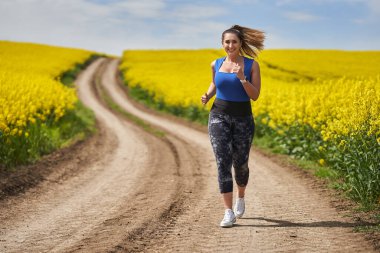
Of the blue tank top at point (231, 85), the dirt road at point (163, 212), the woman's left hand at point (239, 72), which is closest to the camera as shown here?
the dirt road at point (163, 212)

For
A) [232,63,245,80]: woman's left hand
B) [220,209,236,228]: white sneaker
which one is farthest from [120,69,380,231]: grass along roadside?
[232,63,245,80]: woman's left hand

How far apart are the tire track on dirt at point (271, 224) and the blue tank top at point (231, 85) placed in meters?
1.62

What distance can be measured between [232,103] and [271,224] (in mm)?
1619

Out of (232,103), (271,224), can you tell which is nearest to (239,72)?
(232,103)

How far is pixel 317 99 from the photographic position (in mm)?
11852

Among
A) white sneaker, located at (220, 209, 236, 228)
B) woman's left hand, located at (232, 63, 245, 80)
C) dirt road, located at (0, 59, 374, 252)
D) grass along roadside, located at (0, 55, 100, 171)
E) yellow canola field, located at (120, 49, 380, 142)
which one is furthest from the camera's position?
grass along roadside, located at (0, 55, 100, 171)

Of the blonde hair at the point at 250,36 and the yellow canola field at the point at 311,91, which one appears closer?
the blonde hair at the point at 250,36

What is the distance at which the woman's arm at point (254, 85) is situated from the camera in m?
5.51

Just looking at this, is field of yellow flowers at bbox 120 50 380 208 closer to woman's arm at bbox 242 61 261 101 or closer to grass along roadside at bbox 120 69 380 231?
grass along roadside at bbox 120 69 380 231

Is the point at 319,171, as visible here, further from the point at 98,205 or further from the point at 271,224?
the point at 98,205

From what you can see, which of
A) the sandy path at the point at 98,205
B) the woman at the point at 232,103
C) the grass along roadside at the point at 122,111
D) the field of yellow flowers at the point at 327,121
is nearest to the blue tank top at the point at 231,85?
the woman at the point at 232,103

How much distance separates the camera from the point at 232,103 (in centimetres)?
581

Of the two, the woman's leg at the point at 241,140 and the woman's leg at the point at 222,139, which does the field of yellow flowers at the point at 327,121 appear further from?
the woman's leg at the point at 222,139

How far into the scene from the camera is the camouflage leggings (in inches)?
228
